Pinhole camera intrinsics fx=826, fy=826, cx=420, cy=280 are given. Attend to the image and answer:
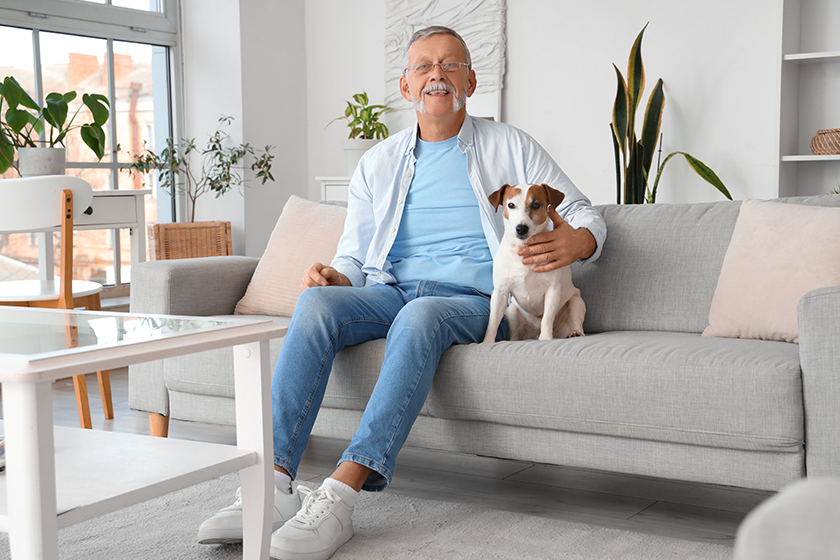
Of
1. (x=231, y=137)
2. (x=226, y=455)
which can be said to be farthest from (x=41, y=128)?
(x=226, y=455)

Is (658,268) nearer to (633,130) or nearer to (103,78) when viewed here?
(633,130)

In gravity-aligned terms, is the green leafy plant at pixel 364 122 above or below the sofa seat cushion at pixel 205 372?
above

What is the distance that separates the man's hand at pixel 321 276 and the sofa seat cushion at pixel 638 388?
40 centimetres

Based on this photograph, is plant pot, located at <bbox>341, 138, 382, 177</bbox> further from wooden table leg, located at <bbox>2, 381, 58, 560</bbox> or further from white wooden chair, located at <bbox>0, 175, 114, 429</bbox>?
wooden table leg, located at <bbox>2, 381, 58, 560</bbox>

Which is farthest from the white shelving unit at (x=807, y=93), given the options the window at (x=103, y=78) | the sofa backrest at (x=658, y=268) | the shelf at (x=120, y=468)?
the window at (x=103, y=78)

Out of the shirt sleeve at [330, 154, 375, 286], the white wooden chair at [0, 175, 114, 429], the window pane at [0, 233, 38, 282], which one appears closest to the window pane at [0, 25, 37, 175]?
the window pane at [0, 233, 38, 282]

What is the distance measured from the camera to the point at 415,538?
168 centimetres

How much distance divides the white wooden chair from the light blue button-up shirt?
947 mm

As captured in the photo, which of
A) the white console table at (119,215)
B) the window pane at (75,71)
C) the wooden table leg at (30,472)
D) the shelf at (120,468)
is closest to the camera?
the wooden table leg at (30,472)

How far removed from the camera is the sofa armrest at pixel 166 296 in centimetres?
237

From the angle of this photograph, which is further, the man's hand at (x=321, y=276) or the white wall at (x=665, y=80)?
the white wall at (x=665, y=80)

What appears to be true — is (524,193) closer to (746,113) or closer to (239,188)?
(746,113)

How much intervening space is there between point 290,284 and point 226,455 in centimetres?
120

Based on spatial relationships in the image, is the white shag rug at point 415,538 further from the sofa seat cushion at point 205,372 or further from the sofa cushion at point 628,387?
the sofa seat cushion at point 205,372
